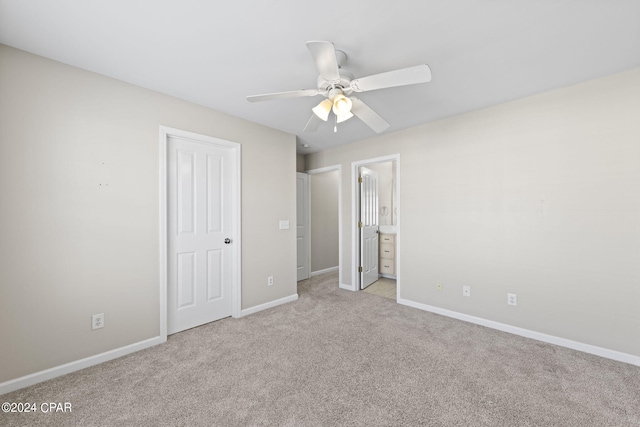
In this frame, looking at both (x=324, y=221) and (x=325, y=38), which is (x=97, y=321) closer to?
(x=325, y=38)

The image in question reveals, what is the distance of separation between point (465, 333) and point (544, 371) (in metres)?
0.71

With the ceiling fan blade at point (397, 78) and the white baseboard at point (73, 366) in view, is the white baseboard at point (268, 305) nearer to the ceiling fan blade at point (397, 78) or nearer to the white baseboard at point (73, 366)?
the white baseboard at point (73, 366)

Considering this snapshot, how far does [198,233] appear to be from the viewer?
2881mm

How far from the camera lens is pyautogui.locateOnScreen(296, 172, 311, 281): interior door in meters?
4.82

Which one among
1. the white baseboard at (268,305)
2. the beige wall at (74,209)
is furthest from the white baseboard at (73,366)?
the white baseboard at (268,305)

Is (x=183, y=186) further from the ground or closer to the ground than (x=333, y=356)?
further from the ground

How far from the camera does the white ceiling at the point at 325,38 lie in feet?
4.94

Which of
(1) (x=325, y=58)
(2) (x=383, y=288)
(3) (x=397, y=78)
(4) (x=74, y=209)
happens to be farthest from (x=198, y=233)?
(2) (x=383, y=288)

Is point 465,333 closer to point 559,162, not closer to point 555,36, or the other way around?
point 559,162

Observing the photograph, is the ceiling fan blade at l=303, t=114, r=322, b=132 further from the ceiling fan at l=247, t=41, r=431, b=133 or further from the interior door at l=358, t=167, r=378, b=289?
the interior door at l=358, t=167, r=378, b=289

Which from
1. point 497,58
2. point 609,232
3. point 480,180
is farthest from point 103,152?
point 609,232

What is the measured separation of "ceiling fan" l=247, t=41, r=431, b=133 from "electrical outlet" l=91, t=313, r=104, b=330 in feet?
7.13

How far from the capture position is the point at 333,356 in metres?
2.26

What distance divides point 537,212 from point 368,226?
7.60ft
